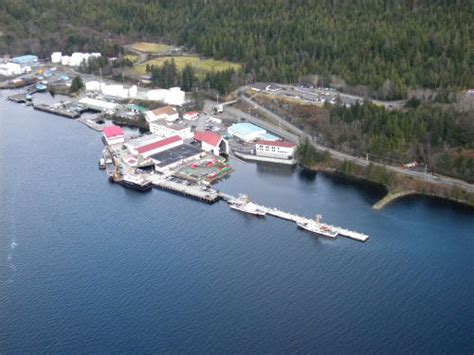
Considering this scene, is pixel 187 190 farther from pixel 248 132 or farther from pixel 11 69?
pixel 11 69

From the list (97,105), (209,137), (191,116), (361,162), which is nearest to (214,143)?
(209,137)

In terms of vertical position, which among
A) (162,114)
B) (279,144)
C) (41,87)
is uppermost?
(279,144)

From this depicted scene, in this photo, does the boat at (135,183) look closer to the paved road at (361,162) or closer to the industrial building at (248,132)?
the industrial building at (248,132)

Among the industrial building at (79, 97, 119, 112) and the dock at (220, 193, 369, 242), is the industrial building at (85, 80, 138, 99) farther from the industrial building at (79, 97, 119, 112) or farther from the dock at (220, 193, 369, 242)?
the dock at (220, 193, 369, 242)

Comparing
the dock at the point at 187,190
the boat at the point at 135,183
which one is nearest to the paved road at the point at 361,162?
the dock at the point at 187,190

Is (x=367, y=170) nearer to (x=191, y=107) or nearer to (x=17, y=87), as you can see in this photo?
(x=191, y=107)

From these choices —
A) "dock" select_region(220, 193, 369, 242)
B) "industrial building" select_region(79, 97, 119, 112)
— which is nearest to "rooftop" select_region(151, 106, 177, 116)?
"industrial building" select_region(79, 97, 119, 112)
